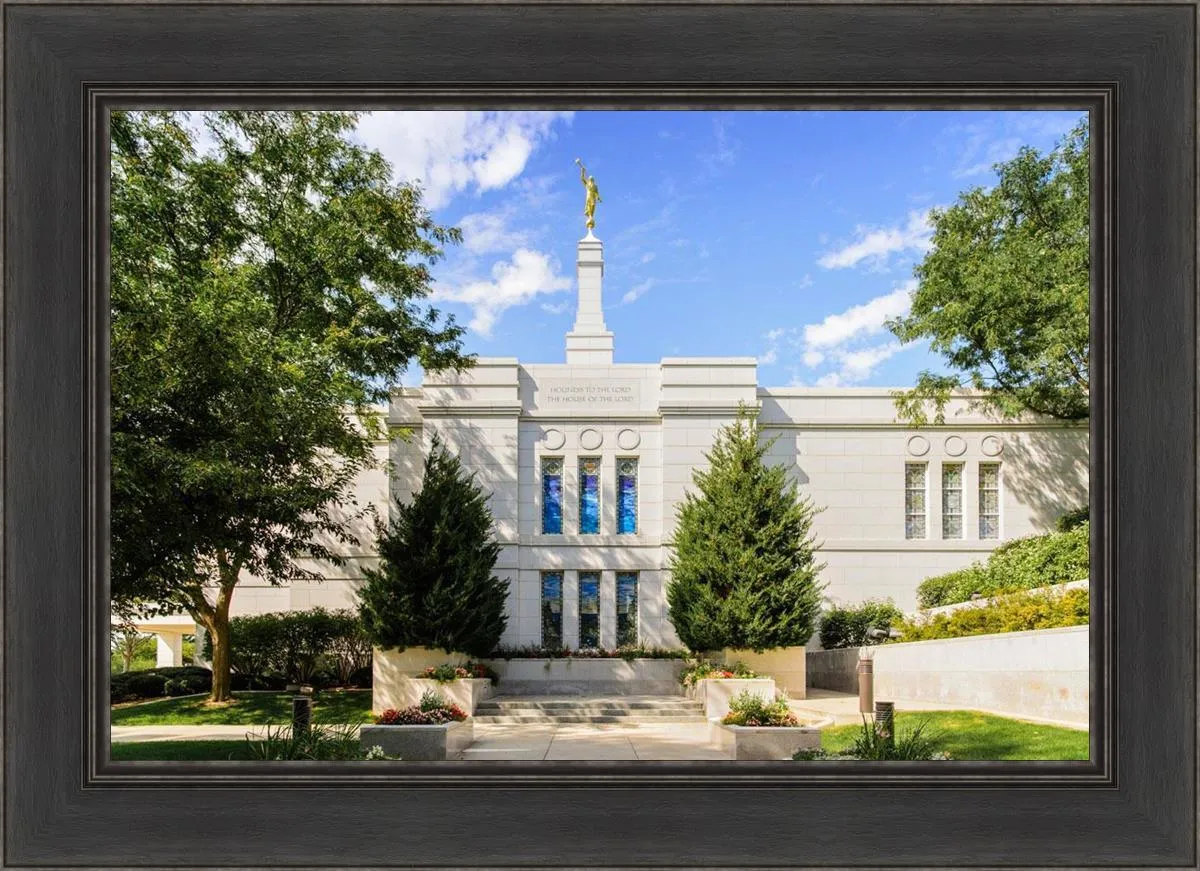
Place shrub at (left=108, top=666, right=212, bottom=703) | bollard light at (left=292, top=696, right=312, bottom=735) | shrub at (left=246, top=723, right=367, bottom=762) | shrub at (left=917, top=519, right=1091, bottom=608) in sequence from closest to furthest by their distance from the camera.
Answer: shrub at (left=246, top=723, right=367, bottom=762), bollard light at (left=292, top=696, right=312, bottom=735), shrub at (left=108, top=666, right=212, bottom=703), shrub at (left=917, top=519, right=1091, bottom=608)

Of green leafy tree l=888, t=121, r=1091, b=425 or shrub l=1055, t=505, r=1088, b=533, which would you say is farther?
shrub l=1055, t=505, r=1088, b=533

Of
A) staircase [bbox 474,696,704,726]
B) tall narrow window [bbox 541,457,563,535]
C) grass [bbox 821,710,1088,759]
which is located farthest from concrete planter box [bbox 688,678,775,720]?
tall narrow window [bbox 541,457,563,535]

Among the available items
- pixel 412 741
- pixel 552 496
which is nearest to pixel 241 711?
pixel 412 741

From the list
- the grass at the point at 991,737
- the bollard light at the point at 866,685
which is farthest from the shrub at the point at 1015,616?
the bollard light at the point at 866,685

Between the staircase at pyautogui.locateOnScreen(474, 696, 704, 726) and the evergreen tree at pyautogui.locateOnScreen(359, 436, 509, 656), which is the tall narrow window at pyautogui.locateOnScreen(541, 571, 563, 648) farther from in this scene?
the staircase at pyautogui.locateOnScreen(474, 696, 704, 726)

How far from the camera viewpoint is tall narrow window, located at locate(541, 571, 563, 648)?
542 inches

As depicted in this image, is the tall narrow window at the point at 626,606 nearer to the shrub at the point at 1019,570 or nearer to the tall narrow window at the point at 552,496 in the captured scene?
the tall narrow window at the point at 552,496

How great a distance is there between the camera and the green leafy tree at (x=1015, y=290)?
11414 mm

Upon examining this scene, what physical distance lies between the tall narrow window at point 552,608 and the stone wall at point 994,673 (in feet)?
14.2

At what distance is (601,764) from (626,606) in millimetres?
10853

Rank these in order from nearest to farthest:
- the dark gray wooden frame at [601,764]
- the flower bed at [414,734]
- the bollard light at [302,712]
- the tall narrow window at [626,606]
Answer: the dark gray wooden frame at [601,764]
the bollard light at [302,712]
the flower bed at [414,734]
the tall narrow window at [626,606]

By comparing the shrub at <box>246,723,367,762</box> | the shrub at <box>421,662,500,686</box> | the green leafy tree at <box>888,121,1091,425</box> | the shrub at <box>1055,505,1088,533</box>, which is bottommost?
the shrub at <box>421,662,500,686</box>

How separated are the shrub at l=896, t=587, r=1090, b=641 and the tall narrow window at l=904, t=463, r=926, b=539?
8.56 ft

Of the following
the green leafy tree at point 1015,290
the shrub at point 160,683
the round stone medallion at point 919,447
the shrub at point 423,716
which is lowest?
the shrub at point 160,683
